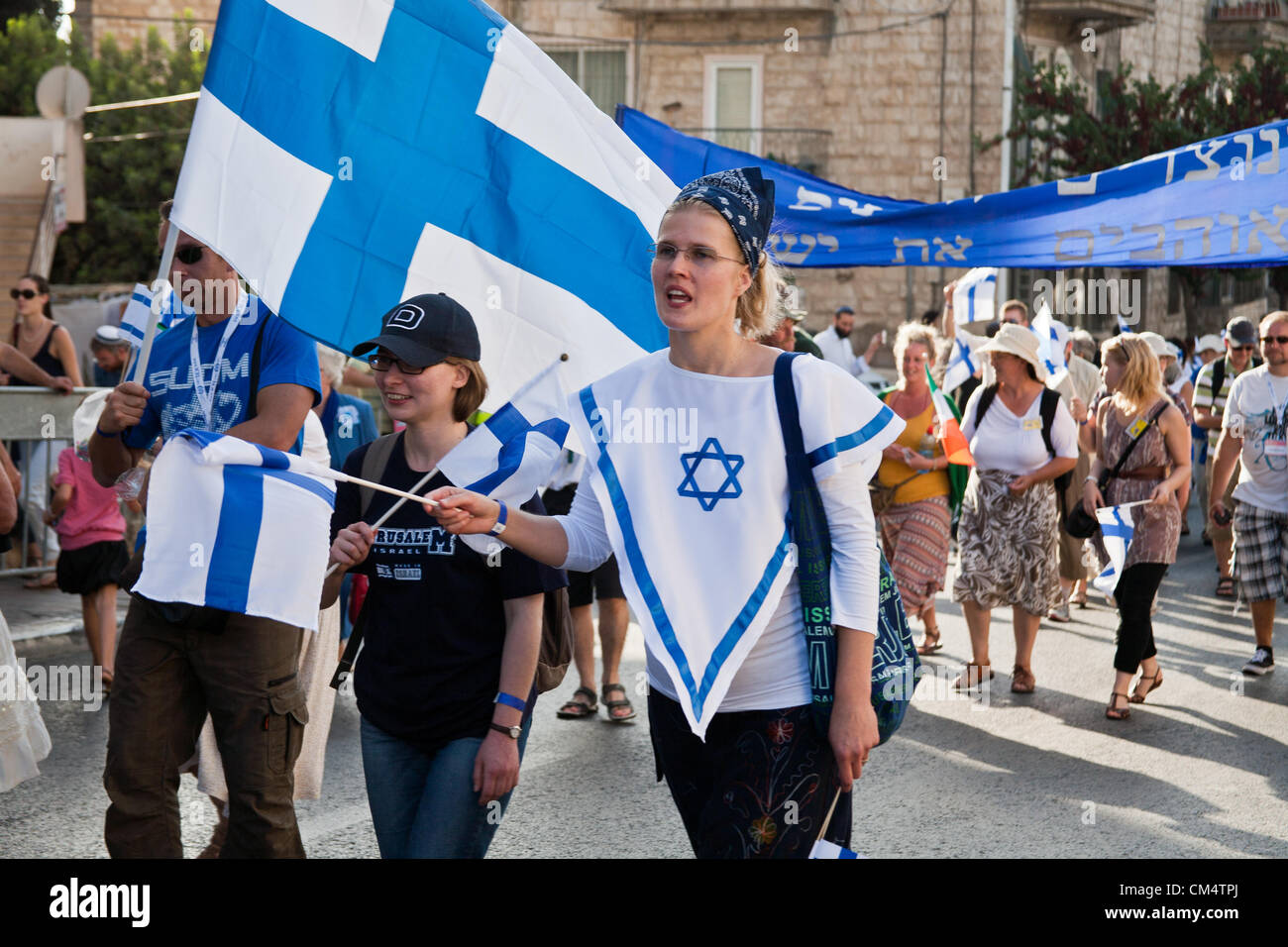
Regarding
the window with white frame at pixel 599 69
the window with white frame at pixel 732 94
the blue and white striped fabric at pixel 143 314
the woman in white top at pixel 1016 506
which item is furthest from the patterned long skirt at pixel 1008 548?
the window with white frame at pixel 599 69

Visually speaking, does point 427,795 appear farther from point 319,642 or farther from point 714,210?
point 319,642

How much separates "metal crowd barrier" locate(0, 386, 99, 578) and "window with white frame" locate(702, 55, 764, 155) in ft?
60.0

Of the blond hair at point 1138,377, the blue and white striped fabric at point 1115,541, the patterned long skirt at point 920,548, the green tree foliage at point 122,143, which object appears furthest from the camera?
the green tree foliage at point 122,143

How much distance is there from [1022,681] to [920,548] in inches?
37.2

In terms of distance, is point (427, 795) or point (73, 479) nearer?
point (427, 795)

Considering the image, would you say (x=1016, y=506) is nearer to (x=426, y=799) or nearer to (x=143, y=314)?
(x=143, y=314)

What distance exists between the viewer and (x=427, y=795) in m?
3.61

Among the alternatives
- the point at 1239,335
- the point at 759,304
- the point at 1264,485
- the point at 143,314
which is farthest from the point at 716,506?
the point at 1239,335

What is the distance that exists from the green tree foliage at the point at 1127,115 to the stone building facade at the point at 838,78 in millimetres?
728

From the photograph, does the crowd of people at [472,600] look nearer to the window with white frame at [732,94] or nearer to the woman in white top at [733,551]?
the woman in white top at [733,551]

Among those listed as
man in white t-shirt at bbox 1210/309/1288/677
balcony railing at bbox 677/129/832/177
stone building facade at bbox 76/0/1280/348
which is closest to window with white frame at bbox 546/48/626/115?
stone building facade at bbox 76/0/1280/348

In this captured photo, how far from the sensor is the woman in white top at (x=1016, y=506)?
8.43m
